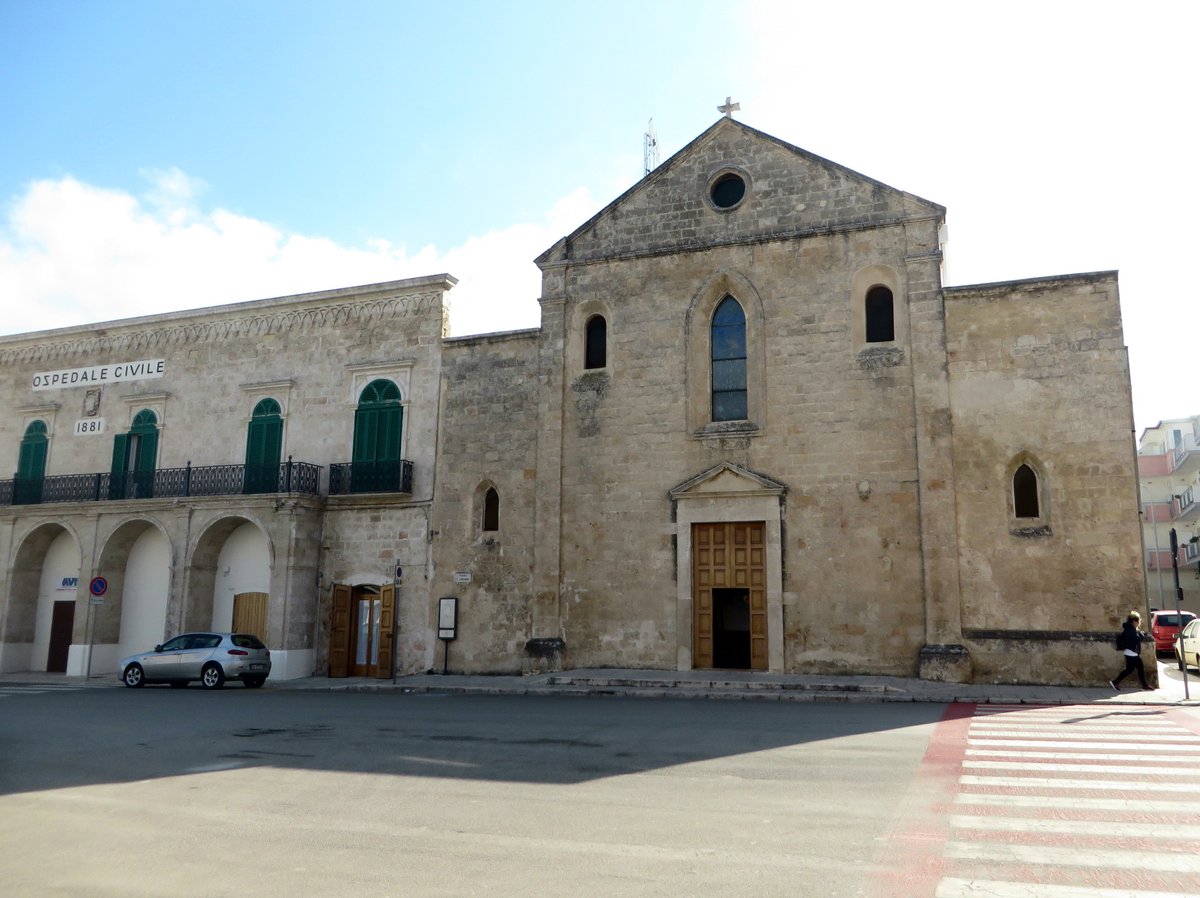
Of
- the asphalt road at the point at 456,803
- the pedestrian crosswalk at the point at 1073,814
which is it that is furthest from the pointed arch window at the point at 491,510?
the pedestrian crosswalk at the point at 1073,814

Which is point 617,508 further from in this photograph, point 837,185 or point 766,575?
point 837,185

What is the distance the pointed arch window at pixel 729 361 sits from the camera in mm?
21219

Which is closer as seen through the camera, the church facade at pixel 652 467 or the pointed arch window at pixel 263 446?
the church facade at pixel 652 467

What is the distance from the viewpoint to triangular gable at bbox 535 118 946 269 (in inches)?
812

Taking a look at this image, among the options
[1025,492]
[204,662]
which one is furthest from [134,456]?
[1025,492]

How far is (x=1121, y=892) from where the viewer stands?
534 centimetres

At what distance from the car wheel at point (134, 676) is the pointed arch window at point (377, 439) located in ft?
21.1

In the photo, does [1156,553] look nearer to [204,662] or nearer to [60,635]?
[204,662]

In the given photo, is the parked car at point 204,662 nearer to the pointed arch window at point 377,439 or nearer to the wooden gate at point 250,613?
the wooden gate at point 250,613

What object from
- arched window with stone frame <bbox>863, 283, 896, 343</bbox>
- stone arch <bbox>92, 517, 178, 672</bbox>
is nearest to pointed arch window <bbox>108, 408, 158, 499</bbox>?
stone arch <bbox>92, 517, 178, 672</bbox>

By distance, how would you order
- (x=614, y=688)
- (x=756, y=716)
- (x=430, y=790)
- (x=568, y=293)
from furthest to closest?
(x=568, y=293)
(x=614, y=688)
(x=756, y=716)
(x=430, y=790)

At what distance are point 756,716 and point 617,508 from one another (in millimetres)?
8251

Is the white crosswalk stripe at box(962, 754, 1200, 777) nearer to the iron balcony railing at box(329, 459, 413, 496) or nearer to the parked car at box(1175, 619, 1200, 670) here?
the parked car at box(1175, 619, 1200, 670)

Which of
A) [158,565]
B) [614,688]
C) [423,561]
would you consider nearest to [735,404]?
[614,688]
